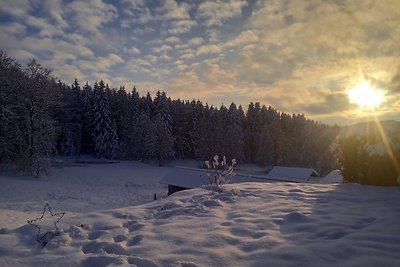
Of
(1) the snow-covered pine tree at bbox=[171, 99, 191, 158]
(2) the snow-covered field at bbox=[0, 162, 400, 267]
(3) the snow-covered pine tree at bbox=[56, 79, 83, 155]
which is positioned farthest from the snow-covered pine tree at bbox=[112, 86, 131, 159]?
(2) the snow-covered field at bbox=[0, 162, 400, 267]

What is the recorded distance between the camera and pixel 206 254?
15.4 ft

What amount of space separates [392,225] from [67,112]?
5998cm

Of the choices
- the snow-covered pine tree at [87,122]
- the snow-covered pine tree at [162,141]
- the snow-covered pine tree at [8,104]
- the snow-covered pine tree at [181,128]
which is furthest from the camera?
the snow-covered pine tree at [181,128]

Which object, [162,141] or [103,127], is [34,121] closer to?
[103,127]

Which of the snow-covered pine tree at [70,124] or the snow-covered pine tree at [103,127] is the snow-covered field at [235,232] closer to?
the snow-covered pine tree at [103,127]

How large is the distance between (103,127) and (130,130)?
18.2 ft

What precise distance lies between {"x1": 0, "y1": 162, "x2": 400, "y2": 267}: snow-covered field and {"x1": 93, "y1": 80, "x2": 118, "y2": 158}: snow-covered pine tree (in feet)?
164

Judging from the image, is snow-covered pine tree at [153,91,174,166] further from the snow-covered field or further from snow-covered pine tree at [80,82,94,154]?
the snow-covered field

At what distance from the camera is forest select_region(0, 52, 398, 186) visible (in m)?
33.0

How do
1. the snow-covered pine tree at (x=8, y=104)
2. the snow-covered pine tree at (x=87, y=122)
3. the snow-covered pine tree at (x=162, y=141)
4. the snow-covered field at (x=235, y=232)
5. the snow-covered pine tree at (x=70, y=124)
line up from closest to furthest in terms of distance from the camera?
the snow-covered field at (x=235, y=232)
the snow-covered pine tree at (x=8, y=104)
the snow-covered pine tree at (x=162, y=141)
the snow-covered pine tree at (x=70, y=124)
the snow-covered pine tree at (x=87, y=122)

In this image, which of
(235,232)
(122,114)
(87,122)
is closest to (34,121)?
(87,122)

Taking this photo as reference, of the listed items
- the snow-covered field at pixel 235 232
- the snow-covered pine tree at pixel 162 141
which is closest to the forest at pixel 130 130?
the snow-covered pine tree at pixel 162 141

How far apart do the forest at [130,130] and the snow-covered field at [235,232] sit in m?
30.3

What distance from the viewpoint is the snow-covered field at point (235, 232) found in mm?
4531
